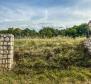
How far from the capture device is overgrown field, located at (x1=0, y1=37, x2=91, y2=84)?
1222 centimetres

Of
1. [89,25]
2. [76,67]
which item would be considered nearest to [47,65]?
[76,67]

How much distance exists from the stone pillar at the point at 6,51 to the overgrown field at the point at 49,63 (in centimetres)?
37

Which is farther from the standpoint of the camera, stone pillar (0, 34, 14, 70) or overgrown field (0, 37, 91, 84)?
stone pillar (0, 34, 14, 70)

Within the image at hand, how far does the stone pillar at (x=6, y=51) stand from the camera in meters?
13.3

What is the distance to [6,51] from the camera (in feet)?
43.9

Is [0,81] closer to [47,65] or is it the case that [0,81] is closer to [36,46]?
[47,65]

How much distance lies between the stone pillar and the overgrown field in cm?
37

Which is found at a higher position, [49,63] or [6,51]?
[6,51]

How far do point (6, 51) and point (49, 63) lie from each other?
1990 mm

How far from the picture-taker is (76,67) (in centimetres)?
1315

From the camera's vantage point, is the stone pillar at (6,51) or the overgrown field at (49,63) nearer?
the overgrown field at (49,63)

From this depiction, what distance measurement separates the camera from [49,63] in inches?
528

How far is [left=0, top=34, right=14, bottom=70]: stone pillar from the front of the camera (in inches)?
522

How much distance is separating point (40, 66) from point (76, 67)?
1.59m
